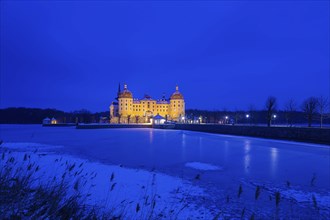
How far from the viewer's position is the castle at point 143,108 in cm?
9706

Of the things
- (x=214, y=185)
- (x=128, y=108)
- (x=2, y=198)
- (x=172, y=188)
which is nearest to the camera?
(x=2, y=198)

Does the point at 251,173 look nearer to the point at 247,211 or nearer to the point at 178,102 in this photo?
the point at 247,211

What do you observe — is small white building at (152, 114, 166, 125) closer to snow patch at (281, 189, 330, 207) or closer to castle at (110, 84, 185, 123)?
castle at (110, 84, 185, 123)

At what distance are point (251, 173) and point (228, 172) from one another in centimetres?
93

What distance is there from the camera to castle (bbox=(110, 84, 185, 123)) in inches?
3821

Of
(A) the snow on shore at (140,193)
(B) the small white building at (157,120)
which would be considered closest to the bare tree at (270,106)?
(B) the small white building at (157,120)

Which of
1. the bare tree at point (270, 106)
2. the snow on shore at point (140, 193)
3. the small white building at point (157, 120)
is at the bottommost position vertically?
the snow on shore at point (140, 193)

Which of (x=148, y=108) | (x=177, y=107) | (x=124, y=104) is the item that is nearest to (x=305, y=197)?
(x=177, y=107)

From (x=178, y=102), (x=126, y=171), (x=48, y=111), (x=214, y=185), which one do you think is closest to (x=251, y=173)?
(x=214, y=185)

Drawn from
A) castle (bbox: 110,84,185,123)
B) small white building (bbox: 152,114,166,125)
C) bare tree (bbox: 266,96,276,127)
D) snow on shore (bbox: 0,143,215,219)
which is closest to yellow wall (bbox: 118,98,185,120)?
castle (bbox: 110,84,185,123)

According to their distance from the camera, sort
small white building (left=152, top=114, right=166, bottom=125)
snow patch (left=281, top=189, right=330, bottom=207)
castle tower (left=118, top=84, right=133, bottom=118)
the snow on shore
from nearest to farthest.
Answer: the snow on shore < snow patch (left=281, top=189, right=330, bottom=207) < small white building (left=152, top=114, right=166, bottom=125) < castle tower (left=118, top=84, right=133, bottom=118)

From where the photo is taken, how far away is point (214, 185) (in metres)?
7.71

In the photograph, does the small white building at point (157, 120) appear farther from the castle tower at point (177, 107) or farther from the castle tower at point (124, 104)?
the castle tower at point (124, 104)

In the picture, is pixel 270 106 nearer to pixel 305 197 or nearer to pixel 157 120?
pixel 157 120
